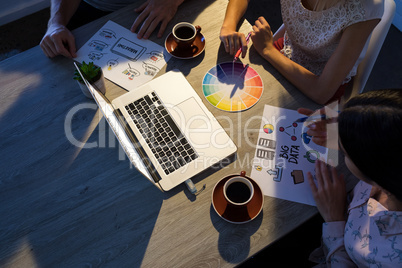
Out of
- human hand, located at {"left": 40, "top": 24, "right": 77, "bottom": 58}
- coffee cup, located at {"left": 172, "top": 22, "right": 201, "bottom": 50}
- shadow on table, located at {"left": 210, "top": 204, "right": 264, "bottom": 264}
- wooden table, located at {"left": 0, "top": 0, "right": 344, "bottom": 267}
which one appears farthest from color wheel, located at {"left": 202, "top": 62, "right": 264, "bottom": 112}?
human hand, located at {"left": 40, "top": 24, "right": 77, "bottom": 58}

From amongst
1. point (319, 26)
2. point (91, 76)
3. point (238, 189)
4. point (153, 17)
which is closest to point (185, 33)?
point (153, 17)

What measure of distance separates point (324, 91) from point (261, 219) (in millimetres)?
487

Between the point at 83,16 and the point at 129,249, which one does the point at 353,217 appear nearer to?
the point at 129,249

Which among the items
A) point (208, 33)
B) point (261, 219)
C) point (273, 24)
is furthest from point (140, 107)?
point (273, 24)

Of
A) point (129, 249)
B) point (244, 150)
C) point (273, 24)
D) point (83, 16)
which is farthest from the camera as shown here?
point (273, 24)

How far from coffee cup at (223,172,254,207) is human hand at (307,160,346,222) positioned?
7.9 inches

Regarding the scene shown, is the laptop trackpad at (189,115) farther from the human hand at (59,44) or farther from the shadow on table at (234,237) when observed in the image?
the human hand at (59,44)

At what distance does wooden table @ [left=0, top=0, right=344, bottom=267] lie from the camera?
2.78ft

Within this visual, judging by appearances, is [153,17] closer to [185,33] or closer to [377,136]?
[185,33]

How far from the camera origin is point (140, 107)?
3.37 ft

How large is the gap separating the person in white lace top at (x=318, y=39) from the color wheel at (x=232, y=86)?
72 mm

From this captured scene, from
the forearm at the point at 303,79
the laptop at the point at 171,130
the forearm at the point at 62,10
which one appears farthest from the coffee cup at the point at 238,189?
the forearm at the point at 62,10

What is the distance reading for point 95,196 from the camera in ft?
3.03

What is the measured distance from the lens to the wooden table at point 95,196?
33.4 inches
